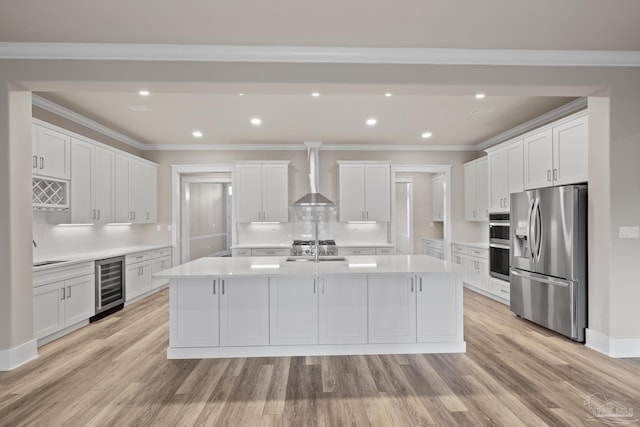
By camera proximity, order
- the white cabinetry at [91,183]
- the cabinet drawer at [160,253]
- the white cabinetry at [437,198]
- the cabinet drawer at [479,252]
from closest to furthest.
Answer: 1. the white cabinetry at [91,183]
2. the cabinet drawer at [479,252]
3. the cabinet drawer at [160,253]
4. the white cabinetry at [437,198]

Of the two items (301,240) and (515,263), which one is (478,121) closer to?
(515,263)

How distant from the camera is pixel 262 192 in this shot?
6.70 metres

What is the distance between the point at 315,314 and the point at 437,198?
228 inches

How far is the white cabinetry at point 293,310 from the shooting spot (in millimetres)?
3467

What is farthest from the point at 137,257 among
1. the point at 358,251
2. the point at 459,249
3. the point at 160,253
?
the point at 459,249

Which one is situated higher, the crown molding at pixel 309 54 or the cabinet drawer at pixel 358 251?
the crown molding at pixel 309 54

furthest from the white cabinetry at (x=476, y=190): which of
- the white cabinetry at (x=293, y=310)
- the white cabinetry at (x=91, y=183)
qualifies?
the white cabinetry at (x=91, y=183)

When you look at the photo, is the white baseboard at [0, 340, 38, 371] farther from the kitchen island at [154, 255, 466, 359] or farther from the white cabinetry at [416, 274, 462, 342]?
the white cabinetry at [416, 274, 462, 342]

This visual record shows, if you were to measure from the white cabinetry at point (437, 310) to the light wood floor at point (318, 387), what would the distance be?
0.20m

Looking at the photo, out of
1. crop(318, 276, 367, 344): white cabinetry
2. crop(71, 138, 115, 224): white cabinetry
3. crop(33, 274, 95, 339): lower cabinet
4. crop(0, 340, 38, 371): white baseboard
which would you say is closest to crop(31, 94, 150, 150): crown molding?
crop(71, 138, 115, 224): white cabinetry

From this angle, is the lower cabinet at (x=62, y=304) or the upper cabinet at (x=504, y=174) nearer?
the lower cabinet at (x=62, y=304)

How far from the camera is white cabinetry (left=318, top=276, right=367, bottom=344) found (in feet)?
11.4

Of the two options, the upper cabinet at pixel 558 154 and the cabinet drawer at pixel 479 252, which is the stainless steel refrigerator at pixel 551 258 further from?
the cabinet drawer at pixel 479 252

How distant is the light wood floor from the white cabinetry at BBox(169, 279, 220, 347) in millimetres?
220
